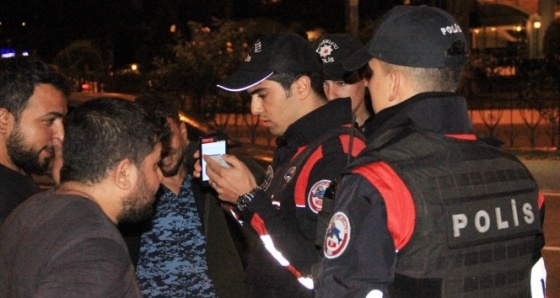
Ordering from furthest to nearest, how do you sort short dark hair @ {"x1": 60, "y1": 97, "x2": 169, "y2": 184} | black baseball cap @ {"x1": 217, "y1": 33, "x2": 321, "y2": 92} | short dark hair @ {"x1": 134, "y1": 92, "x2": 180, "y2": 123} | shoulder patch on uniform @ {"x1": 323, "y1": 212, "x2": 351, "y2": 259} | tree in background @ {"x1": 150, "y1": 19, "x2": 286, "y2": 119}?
tree in background @ {"x1": 150, "y1": 19, "x2": 286, "y2": 119}
short dark hair @ {"x1": 134, "y1": 92, "x2": 180, "y2": 123}
black baseball cap @ {"x1": 217, "y1": 33, "x2": 321, "y2": 92}
short dark hair @ {"x1": 60, "y1": 97, "x2": 169, "y2": 184}
shoulder patch on uniform @ {"x1": 323, "y1": 212, "x2": 351, "y2": 259}


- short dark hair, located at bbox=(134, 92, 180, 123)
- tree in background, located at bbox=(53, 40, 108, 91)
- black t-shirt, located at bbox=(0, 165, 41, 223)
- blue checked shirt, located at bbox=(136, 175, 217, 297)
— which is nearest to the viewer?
black t-shirt, located at bbox=(0, 165, 41, 223)

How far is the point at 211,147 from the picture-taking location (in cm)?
388

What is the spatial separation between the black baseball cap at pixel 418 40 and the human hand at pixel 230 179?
769mm

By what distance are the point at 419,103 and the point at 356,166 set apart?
0.32m

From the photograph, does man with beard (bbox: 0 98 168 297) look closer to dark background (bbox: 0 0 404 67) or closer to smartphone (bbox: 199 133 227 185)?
smartphone (bbox: 199 133 227 185)

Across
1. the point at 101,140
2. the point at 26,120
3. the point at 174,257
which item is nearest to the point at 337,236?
the point at 101,140

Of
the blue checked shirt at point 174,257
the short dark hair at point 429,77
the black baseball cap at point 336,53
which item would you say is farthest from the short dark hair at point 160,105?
the short dark hair at point 429,77

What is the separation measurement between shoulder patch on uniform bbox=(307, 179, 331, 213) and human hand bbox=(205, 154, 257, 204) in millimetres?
304

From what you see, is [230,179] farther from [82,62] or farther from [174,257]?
[82,62]

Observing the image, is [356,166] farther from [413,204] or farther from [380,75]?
[380,75]

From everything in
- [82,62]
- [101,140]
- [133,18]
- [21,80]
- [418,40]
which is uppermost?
[418,40]

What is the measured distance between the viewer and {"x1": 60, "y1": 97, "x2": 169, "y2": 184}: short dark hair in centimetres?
271

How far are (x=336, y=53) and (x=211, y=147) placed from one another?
1.26m

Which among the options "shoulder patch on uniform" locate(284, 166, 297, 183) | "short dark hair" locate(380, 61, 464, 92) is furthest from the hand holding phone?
"short dark hair" locate(380, 61, 464, 92)
